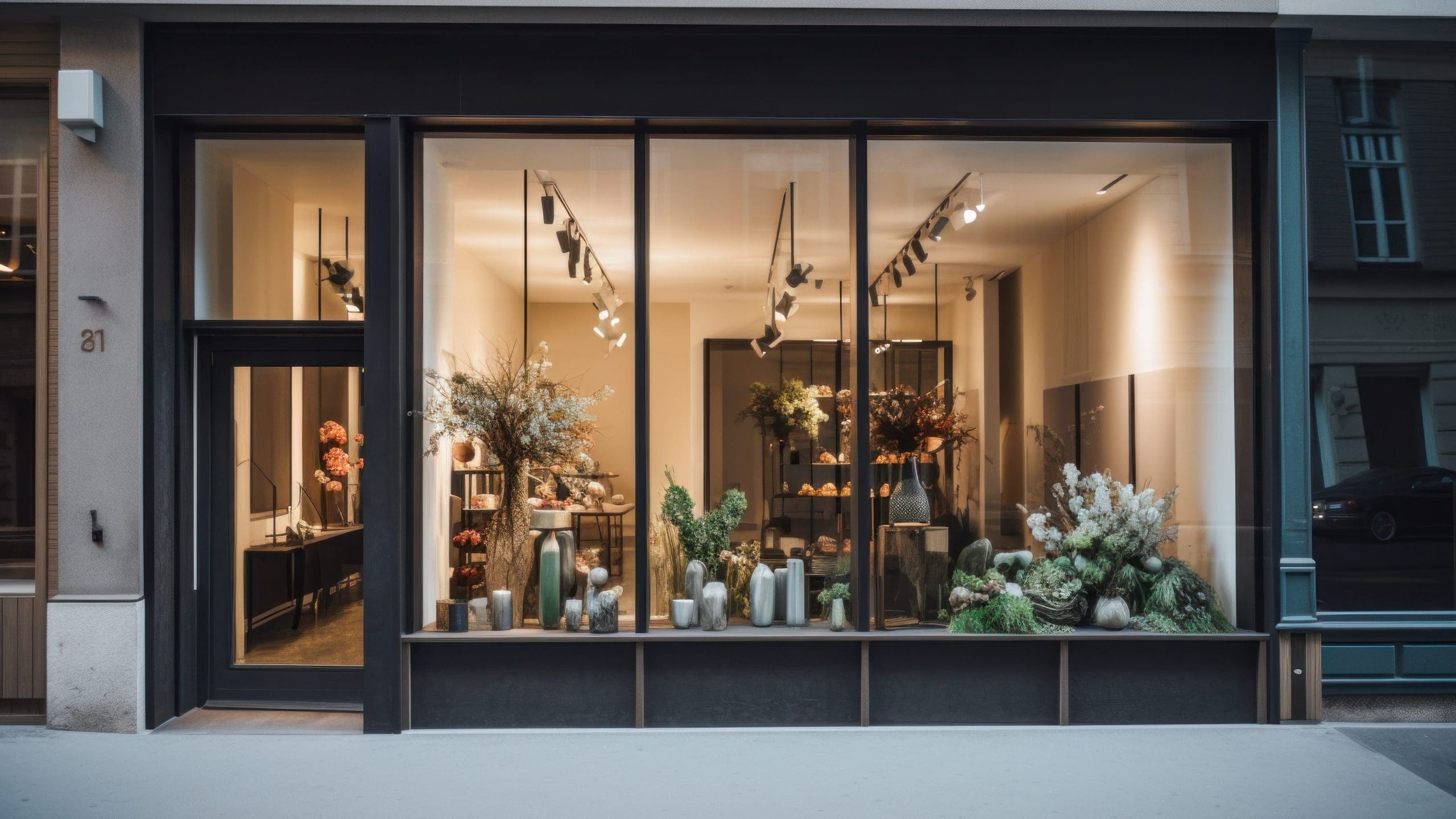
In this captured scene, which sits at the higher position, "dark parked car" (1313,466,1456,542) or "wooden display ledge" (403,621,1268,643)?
"dark parked car" (1313,466,1456,542)

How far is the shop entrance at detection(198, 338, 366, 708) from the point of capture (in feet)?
20.4

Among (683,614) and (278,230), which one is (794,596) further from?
(278,230)

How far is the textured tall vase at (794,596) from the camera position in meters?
6.04

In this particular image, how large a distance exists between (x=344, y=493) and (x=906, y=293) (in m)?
4.03

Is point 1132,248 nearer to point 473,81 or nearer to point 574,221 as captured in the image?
point 574,221

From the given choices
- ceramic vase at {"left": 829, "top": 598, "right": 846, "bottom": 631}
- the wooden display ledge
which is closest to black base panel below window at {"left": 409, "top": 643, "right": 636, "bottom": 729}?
the wooden display ledge

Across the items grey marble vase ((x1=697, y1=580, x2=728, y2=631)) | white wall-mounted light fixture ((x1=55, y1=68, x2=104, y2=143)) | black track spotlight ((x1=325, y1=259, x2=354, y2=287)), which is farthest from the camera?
black track spotlight ((x1=325, y1=259, x2=354, y2=287))

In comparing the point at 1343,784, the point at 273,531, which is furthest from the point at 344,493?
the point at 1343,784

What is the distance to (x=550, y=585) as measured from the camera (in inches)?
239

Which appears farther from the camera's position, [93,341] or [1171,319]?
[1171,319]

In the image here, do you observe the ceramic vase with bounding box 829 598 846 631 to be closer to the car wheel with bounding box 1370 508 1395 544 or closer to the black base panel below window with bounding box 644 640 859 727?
the black base panel below window with bounding box 644 640 859 727

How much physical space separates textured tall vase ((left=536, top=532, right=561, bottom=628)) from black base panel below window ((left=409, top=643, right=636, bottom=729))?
214 mm

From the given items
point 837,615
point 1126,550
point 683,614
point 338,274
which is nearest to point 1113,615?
point 1126,550

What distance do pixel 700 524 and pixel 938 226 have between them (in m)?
2.58
